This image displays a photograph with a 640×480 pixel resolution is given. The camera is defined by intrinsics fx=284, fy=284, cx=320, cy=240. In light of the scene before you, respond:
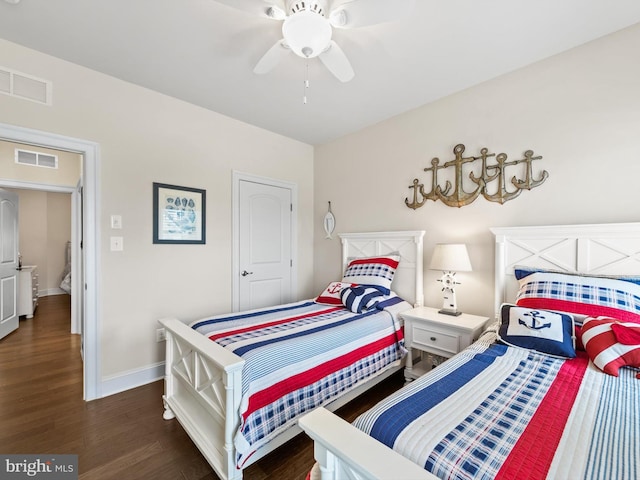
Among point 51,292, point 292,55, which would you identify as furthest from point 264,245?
point 51,292

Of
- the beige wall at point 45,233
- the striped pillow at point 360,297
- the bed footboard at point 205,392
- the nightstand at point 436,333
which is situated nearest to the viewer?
the bed footboard at point 205,392

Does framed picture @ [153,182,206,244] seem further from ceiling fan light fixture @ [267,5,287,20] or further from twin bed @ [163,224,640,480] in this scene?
ceiling fan light fixture @ [267,5,287,20]

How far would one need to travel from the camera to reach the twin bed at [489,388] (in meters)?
0.83

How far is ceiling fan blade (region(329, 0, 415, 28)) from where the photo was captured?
1.38 metres

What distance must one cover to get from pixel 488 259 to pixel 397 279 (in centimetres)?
90

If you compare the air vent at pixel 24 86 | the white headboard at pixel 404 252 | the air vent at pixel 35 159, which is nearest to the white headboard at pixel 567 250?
the white headboard at pixel 404 252

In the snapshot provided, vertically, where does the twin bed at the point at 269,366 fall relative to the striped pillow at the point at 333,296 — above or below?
below

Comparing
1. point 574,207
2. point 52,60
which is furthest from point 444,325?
point 52,60

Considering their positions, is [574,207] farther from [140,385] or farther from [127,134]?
[140,385]

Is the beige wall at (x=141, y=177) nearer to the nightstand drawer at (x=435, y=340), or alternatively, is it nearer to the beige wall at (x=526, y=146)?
the beige wall at (x=526, y=146)

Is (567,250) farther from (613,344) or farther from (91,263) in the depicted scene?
(91,263)

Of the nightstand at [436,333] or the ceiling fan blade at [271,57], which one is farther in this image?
the nightstand at [436,333]

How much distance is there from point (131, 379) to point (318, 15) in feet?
10.2

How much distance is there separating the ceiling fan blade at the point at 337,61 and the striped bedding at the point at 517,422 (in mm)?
1868
